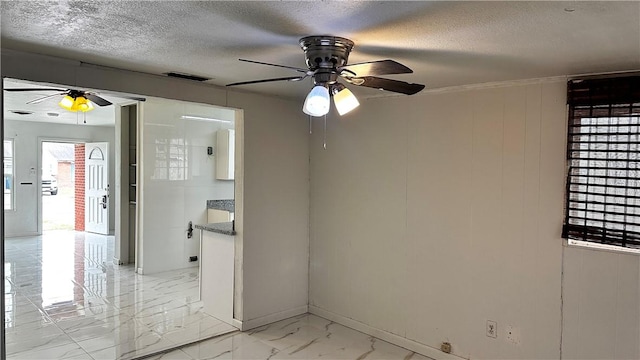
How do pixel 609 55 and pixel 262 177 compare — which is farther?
pixel 262 177

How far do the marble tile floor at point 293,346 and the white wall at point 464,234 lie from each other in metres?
0.18

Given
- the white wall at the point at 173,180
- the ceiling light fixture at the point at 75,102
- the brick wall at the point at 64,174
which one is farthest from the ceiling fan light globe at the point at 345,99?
the brick wall at the point at 64,174

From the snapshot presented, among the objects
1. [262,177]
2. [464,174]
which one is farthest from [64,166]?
[464,174]

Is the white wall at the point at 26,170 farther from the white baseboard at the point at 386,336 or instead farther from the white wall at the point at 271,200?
the white baseboard at the point at 386,336

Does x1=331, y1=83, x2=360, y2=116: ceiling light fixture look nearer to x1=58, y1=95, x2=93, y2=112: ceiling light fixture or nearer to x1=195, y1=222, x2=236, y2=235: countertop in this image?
x1=195, y1=222, x2=236, y2=235: countertop

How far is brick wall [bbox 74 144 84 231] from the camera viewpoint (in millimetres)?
9516

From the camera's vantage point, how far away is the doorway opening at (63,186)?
383 inches

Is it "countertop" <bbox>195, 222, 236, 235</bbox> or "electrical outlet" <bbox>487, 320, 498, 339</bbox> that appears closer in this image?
"electrical outlet" <bbox>487, 320, 498, 339</bbox>

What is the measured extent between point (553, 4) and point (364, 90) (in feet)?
6.76

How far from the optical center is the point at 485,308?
10.5 feet

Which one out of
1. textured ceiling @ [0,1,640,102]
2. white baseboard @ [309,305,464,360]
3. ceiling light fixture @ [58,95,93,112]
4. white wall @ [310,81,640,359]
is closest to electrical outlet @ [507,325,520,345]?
white wall @ [310,81,640,359]

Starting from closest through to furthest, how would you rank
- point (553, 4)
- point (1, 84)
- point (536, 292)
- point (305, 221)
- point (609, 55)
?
1. point (553, 4)
2. point (609, 55)
3. point (1, 84)
4. point (536, 292)
5. point (305, 221)

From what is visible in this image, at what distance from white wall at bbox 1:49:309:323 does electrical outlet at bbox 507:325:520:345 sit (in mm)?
2001

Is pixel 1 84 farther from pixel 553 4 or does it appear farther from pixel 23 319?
pixel 553 4
